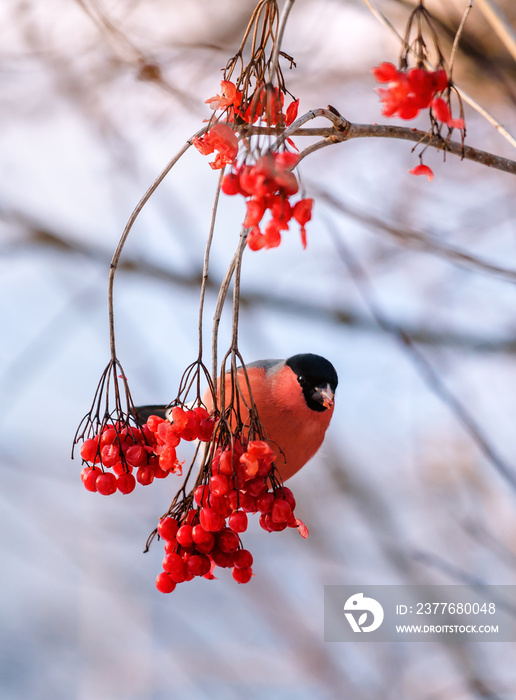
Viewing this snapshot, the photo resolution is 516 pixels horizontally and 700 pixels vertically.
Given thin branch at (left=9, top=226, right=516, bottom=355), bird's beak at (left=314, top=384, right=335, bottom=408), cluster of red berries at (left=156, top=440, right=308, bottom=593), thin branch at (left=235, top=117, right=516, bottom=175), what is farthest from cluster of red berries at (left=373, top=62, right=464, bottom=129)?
thin branch at (left=9, top=226, right=516, bottom=355)

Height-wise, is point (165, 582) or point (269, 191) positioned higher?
point (269, 191)

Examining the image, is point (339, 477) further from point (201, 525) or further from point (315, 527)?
point (201, 525)

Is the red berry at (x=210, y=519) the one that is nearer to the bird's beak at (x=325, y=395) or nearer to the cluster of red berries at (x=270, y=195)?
the cluster of red berries at (x=270, y=195)

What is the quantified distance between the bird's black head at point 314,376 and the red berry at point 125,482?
2.92 feet

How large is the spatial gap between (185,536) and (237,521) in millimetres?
84

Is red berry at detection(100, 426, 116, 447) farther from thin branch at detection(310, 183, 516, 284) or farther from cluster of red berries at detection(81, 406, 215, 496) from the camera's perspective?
thin branch at detection(310, 183, 516, 284)

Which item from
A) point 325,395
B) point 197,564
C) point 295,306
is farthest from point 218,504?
point 295,306

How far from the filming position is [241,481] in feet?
3.18

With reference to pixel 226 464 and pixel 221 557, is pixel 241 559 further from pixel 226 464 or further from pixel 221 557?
pixel 226 464

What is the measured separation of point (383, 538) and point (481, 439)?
6.65ft

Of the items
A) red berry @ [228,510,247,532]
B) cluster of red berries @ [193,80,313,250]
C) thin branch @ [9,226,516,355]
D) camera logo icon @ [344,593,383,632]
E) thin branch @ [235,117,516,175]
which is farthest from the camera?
camera logo icon @ [344,593,383,632]

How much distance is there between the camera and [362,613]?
11.2ft

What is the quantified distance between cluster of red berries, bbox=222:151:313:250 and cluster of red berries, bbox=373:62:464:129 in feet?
0.48

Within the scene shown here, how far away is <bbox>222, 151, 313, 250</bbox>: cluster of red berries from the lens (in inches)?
29.2
